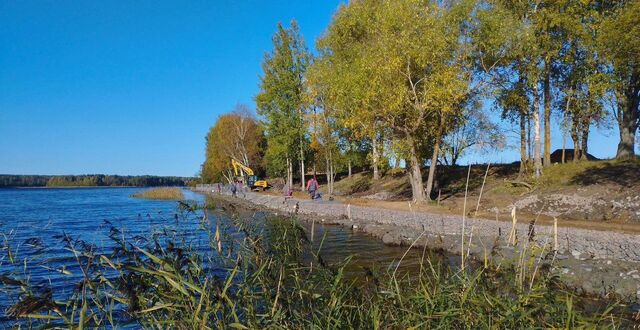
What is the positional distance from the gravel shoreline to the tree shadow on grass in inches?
325

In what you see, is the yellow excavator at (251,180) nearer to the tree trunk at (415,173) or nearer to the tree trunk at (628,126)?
the tree trunk at (415,173)

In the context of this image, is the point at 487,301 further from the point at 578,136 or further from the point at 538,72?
the point at 578,136

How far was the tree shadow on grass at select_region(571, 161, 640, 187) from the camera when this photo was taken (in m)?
20.8

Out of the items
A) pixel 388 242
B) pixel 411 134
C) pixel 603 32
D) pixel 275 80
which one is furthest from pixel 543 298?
pixel 275 80

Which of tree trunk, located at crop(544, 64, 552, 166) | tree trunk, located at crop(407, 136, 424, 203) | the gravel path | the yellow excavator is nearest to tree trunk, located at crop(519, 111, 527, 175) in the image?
tree trunk, located at crop(544, 64, 552, 166)

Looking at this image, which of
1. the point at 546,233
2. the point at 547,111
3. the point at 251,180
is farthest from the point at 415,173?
the point at 251,180

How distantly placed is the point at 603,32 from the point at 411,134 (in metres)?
9.90

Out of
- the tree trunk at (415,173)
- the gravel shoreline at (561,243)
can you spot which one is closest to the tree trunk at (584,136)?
the tree trunk at (415,173)

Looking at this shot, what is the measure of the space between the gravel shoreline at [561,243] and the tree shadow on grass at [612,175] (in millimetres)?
8266

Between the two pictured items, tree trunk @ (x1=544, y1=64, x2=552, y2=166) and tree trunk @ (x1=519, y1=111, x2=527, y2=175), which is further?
tree trunk @ (x1=519, y1=111, x2=527, y2=175)

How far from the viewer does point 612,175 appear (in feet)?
72.3

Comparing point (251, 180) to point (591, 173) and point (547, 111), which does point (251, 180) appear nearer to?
point (547, 111)

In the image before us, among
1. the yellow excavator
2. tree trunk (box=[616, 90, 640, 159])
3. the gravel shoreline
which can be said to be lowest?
the gravel shoreline

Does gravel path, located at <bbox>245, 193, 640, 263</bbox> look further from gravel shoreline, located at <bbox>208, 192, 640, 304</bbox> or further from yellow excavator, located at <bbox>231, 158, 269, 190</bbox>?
yellow excavator, located at <bbox>231, 158, 269, 190</bbox>
